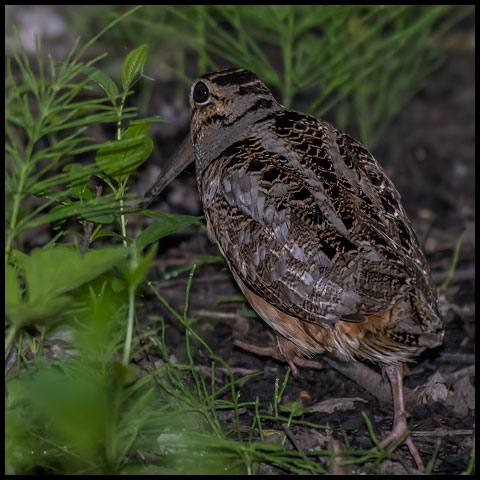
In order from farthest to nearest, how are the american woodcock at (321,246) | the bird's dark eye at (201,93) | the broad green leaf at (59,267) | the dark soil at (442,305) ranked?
the bird's dark eye at (201,93)
the dark soil at (442,305)
the american woodcock at (321,246)
the broad green leaf at (59,267)

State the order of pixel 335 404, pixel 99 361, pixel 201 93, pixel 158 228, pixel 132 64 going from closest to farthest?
pixel 99 361 → pixel 158 228 → pixel 132 64 → pixel 335 404 → pixel 201 93

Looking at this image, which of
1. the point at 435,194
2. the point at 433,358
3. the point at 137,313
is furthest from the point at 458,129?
the point at 137,313

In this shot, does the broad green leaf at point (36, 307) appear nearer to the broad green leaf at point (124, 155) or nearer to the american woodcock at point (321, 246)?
the broad green leaf at point (124, 155)

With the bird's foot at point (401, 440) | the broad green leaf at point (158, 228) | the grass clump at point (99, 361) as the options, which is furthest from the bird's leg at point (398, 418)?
the broad green leaf at point (158, 228)

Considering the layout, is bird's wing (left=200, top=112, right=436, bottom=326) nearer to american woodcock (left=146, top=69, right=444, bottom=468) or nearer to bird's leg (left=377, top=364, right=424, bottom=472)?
american woodcock (left=146, top=69, right=444, bottom=468)

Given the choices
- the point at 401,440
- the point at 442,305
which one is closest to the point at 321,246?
the point at 401,440

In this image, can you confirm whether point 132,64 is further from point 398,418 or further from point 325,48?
point 325,48
